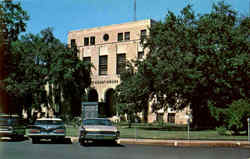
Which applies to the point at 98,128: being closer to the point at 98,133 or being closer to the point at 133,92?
the point at 98,133

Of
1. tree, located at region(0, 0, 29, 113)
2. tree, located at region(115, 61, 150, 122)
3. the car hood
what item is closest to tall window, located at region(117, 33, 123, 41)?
tree, located at region(115, 61, 150, 122)

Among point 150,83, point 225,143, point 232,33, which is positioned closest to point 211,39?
point 232,33

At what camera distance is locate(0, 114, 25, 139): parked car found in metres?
21.4

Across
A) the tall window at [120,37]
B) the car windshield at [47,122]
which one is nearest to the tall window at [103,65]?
the tall window at [120,37]

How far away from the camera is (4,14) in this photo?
2812cm

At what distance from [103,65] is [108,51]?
2.29m

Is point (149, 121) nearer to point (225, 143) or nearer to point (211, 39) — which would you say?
point (211, 39)

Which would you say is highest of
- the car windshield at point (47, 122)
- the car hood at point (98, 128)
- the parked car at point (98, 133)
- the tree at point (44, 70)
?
the tree at point (44, 70)

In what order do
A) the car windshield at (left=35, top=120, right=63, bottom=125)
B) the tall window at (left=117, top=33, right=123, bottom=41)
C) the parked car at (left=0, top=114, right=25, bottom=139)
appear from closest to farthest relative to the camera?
the car windshield at (left=35, top=120, right=63, bottom=125)
the parked car at (left=0, top=114, right=25, bottom=139)
the tall window at (left=117, top=33, right=123, bottom=41)

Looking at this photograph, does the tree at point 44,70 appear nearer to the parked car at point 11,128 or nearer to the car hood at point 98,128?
the parked car at point 11,128

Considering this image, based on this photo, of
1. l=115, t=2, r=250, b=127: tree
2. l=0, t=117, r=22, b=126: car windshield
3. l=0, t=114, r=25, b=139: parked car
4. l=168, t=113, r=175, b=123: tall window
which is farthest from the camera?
l=168, t=113, r=175, b=123: tall window

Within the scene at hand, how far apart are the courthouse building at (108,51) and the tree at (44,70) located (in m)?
4.75

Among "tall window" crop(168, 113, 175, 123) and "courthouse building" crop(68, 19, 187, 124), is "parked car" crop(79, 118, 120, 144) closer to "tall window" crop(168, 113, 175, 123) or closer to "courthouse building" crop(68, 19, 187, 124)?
"tall window" crop(168, 113, 175, 123)

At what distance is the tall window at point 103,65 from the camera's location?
186 ft
